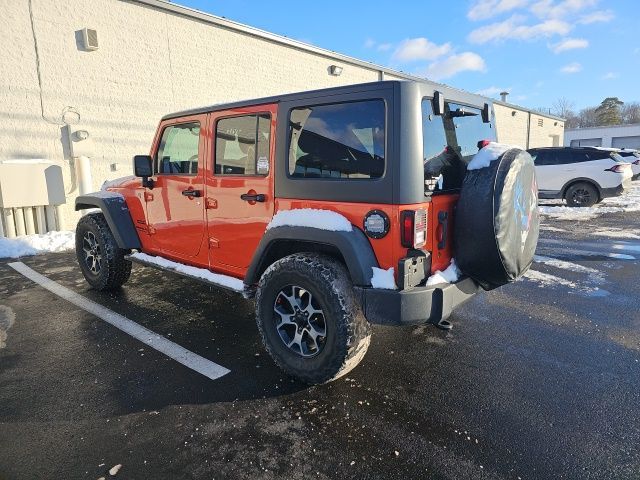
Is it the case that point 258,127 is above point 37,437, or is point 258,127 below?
above

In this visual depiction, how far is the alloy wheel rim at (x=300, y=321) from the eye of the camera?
2.82m

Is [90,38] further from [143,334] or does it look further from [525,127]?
[525,127]

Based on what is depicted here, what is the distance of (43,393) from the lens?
2.84m

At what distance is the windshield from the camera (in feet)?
8.79

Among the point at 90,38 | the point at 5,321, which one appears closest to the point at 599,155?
the point at 90,38

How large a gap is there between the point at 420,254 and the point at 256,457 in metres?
1.46

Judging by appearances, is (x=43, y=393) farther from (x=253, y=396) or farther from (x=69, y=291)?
(x=69, y=291)

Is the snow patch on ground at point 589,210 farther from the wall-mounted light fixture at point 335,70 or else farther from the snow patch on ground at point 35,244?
the snow patch on ground at point 35,244

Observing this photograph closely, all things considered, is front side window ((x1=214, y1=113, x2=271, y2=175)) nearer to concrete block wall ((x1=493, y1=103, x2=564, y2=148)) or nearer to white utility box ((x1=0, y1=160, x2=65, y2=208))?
white utility box ((x1=0, y1=160, x2=65, y2=208))

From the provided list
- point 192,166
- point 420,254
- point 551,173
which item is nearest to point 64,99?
point 192,166

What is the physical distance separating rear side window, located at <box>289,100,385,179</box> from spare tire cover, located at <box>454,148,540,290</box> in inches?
25.6

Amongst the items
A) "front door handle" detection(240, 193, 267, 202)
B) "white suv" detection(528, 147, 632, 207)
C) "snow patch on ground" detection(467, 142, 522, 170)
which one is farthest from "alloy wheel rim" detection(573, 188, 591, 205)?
"front door handle" detection(240, 193, 267, 202)

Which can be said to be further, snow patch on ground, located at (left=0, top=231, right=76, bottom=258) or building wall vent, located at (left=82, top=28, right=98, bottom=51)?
building wall vent, located at (left=82, top=28, right=98, bottom=51)

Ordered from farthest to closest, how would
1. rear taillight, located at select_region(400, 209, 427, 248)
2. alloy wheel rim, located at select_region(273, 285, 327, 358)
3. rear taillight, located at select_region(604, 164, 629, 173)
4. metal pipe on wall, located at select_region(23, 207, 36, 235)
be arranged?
1. rear taillight, located at select_region(604, 164, 629, 173)
2. metal pipe on wall, located at select_region(23, 207, 36, 235)
3. alloy wheel rim, located at select_region(273, 285, 327, 358)
4. rear taillight, located at select_region(400, 209, 427, 248)
